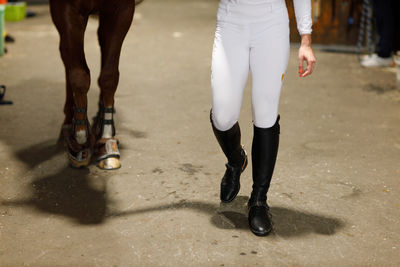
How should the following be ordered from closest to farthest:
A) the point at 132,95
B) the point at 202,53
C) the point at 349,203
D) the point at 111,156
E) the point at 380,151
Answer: the point at 349,203, the point at 111,156, the point at 380,151, the point at 132,95, the point at 202,53

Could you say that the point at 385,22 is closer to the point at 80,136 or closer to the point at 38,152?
the point at 80,136

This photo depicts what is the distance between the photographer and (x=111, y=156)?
347cm

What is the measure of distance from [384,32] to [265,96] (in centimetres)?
430

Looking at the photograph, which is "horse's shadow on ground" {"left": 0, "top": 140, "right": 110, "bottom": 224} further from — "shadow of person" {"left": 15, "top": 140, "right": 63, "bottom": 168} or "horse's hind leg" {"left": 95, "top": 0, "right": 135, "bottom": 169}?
"horse's hind leg" {"left": 95, "top": 0, "right": 135, "bottom": 169}

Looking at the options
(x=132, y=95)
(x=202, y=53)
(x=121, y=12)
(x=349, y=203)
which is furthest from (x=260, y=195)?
(x=202, y=53)

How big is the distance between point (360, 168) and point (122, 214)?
1.56m

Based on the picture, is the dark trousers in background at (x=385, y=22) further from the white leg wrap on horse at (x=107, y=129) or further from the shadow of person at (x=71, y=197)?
the shadow of person at (x=71, y=197)

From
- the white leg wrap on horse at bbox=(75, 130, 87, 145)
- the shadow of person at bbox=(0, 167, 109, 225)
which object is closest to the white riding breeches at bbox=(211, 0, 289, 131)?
the shadow of person at bbox=(0, 167, 109, 225)

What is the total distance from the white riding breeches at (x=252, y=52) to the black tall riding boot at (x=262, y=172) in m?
0.09

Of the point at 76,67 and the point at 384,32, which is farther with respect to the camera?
the point at 384,32

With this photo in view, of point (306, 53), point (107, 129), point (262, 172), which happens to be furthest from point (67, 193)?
point (306, 53)

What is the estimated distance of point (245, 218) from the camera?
9.23 feet

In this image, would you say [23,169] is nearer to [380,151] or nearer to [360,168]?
[360,168]

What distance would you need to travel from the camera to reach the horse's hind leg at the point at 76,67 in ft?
10.4
